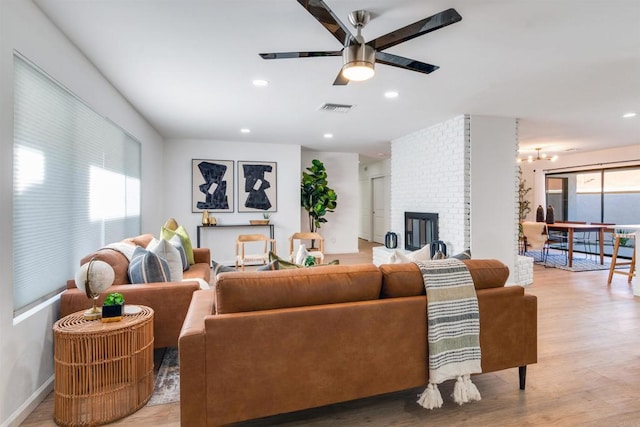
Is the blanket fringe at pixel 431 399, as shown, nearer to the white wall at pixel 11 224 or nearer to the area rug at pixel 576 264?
the white wall at pixel 11 224

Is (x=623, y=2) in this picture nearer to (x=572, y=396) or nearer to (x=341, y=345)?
(x=572, y=396)

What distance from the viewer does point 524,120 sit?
4.71 metres

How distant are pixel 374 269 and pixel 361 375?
0.54 metres

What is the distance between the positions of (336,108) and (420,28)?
7.37 feet

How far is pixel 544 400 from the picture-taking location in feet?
6.63

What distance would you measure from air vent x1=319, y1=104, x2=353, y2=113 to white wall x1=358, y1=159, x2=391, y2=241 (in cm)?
477

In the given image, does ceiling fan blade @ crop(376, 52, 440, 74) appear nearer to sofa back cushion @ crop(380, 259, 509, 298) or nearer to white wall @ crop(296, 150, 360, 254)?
sofa back cushion @ crop(380, 259, 509, 298)

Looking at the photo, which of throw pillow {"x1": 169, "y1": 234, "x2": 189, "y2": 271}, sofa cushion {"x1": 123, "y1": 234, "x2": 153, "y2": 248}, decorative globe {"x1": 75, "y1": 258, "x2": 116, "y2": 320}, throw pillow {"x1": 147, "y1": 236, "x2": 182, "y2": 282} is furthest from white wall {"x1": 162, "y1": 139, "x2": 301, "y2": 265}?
decorative globe {"x1": 75, "y1": 258, "x2": 116, "y2": 320}

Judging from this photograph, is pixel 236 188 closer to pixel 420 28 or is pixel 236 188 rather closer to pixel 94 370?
pixel 94 370

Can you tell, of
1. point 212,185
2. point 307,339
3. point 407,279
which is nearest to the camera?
point 307,339

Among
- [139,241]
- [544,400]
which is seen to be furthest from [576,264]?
[139,241]

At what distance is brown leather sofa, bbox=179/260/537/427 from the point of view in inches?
59.4

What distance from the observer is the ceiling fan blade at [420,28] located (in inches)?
67.5

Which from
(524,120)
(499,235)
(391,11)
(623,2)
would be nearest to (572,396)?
(623,2)
